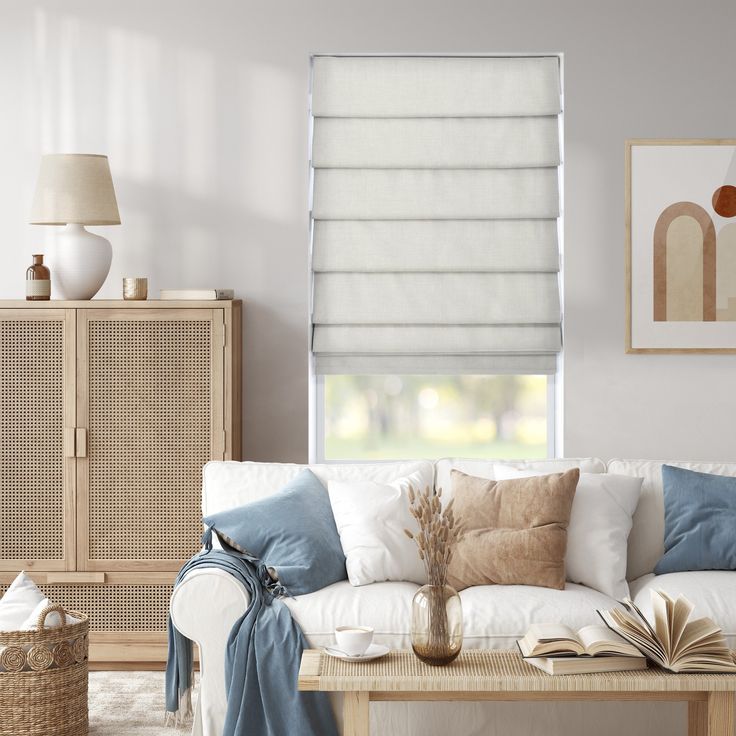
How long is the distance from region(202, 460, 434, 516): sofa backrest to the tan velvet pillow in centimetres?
34

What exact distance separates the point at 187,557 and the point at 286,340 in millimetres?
1102

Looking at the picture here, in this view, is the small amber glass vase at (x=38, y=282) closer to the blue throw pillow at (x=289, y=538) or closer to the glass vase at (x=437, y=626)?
the blue throw pillow at (x=289, y=538)

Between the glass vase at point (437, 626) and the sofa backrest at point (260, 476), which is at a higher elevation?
the sofa backrest at point (260, 476)

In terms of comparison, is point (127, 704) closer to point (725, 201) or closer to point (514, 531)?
point (514, 531)

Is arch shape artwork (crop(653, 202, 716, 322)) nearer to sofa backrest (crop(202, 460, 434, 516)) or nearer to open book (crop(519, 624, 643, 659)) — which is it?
sofa backrest (crop(202, 460, 434, 516))

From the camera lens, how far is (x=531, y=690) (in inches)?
93.6

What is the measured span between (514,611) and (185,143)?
2639 mm

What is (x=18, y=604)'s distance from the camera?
10.5 feet

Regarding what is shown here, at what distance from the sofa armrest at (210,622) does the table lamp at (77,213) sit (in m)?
1.63

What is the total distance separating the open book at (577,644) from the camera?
8.01ft

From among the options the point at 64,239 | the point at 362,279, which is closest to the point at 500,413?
the point at 362,279

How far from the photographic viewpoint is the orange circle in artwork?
4.37 meters

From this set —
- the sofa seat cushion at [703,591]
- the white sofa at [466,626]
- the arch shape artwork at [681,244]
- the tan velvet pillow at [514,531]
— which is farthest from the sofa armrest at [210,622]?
the arch shape artwork at [681,244]

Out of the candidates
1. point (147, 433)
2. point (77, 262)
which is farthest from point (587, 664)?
point (77, 262)
